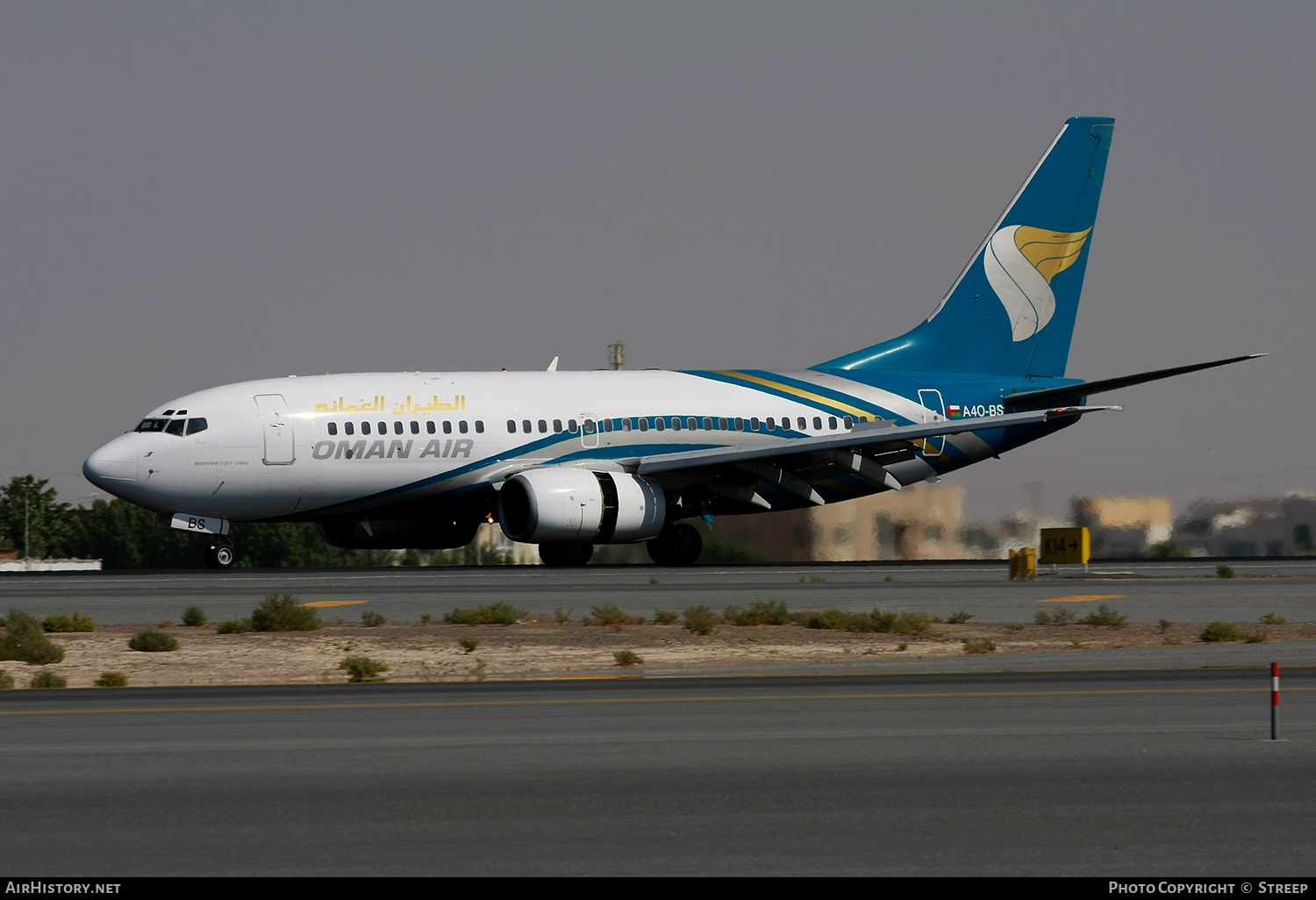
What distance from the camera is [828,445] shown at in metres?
39.9

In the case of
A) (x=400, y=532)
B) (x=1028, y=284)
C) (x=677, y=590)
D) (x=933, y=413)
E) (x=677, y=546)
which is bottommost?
(x=677, y=590)

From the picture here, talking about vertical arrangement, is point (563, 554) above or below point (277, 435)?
below

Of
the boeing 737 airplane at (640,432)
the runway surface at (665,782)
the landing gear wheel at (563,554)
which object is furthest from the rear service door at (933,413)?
the runway surface at (665,782)

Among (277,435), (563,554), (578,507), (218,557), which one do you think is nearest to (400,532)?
(563,554)

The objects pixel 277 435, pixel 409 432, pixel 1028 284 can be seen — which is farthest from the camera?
pixel 1028 284

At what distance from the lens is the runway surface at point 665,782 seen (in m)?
9.11

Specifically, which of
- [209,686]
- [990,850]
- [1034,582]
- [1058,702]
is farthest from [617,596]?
[990,850]

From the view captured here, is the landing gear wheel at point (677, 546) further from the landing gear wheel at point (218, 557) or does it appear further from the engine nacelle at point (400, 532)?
the landing gear wheel at point (218, 557)

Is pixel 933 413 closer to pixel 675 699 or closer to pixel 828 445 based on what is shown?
pixel 828 445

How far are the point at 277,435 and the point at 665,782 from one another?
1083 inches

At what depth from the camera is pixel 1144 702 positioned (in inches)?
640

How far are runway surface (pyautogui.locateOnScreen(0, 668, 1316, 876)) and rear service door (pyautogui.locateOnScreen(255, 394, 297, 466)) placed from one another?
65.2 ft

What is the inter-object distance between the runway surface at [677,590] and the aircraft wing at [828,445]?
8.34ft
